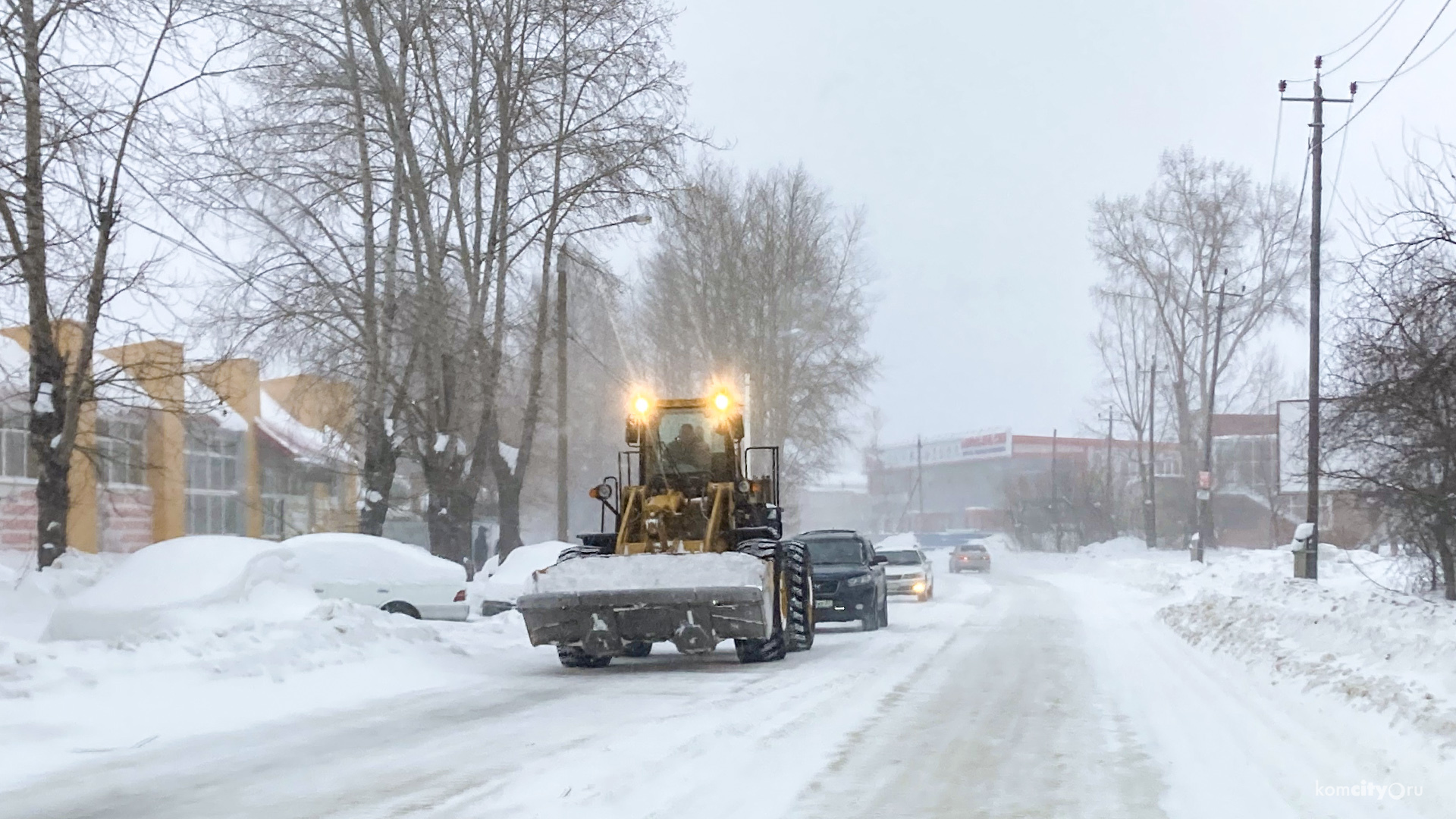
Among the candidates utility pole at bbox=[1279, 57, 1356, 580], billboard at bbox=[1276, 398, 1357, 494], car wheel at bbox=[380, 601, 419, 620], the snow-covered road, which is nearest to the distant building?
billboard at bbox=[1276, 398, 1357, 494]

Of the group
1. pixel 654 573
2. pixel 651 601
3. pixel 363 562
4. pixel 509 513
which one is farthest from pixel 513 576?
pixel 651 601

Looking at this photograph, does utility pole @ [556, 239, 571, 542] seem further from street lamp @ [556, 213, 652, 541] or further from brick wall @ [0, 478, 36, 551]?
brick wall @ [0, 478, 36, 551]

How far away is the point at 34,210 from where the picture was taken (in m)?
14.1

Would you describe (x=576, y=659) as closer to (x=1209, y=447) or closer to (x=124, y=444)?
(x=124, y=444)

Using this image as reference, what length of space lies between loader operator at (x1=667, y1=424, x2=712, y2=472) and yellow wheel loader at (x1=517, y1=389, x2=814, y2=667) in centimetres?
1

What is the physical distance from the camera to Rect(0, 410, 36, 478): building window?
Answer: 3284cm

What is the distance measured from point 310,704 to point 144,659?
4.96 feet

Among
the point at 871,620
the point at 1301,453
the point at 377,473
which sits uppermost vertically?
the point at 1301,453

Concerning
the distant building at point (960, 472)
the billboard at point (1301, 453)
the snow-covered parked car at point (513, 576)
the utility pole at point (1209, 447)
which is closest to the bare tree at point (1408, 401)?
the billboard at point (1301, 453)

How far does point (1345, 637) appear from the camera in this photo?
14352 mm

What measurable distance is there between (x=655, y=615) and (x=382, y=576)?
6830 mm

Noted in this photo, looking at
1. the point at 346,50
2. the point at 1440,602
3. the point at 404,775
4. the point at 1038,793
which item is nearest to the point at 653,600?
the point at 404,775

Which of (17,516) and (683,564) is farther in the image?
(17,516)

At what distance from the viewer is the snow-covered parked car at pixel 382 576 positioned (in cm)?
1962
